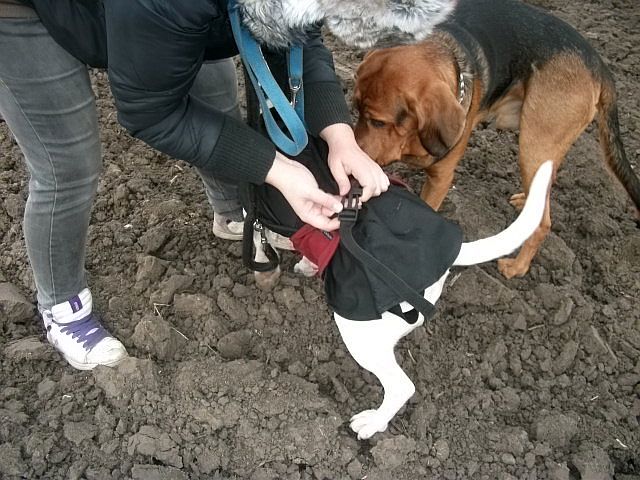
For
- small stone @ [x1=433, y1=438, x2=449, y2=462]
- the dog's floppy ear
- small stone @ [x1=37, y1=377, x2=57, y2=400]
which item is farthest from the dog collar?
small stone @ [x1=37, y1=377, x2=57, y2=400]

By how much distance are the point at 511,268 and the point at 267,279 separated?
1.19 m

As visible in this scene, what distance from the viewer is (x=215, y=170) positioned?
76.1 inches

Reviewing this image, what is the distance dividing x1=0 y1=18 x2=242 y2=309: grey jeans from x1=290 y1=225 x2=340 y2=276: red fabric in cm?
76

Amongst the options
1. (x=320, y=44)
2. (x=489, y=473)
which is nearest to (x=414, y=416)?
(x=489, y=473)

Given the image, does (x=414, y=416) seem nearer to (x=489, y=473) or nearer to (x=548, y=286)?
(x=489, y=473)

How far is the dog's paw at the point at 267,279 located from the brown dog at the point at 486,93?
68cm

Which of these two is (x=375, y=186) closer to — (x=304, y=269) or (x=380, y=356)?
(x=380, y=356)

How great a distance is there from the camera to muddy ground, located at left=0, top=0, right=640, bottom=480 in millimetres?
2326

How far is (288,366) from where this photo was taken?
2.62m

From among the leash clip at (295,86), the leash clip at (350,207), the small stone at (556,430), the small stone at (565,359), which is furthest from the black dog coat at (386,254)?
the small stone at (565,359)

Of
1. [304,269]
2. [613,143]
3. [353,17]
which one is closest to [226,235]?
[304,269]

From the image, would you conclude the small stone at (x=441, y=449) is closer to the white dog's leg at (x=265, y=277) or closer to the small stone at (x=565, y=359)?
the small stone at (x=565, y=359)

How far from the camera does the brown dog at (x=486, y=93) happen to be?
2699mm

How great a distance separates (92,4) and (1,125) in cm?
225
